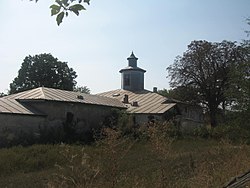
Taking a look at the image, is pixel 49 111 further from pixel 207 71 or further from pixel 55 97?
pixel 207 71

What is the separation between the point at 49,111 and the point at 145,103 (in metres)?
13.8

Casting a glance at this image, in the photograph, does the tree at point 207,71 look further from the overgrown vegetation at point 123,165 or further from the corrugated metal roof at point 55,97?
the overgrown vegetation at point 123,165

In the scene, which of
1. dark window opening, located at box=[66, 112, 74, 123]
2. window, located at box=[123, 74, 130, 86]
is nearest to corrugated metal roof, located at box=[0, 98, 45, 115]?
dark window opening, located at box=[66, 112, 74, 123]

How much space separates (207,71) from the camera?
4612cm

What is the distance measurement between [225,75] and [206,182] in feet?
127

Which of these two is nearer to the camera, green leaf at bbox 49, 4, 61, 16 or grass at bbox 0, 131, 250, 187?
green leaf at bbox 49, 4, 61, 16

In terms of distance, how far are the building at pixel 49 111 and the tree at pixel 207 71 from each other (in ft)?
36.1

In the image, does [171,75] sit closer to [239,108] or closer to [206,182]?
[239,108]

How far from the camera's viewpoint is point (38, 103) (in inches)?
1254

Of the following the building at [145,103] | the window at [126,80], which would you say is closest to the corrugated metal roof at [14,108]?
the building at [145,103]

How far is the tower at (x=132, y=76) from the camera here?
51625 mm

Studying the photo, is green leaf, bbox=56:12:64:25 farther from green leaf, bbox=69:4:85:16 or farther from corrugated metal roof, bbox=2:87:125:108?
corrugated metal roof, bbox=2:87:125:108

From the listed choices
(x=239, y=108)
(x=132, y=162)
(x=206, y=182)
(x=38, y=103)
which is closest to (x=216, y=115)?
(x=38, y=103)

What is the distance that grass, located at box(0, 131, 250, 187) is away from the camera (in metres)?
6.77
